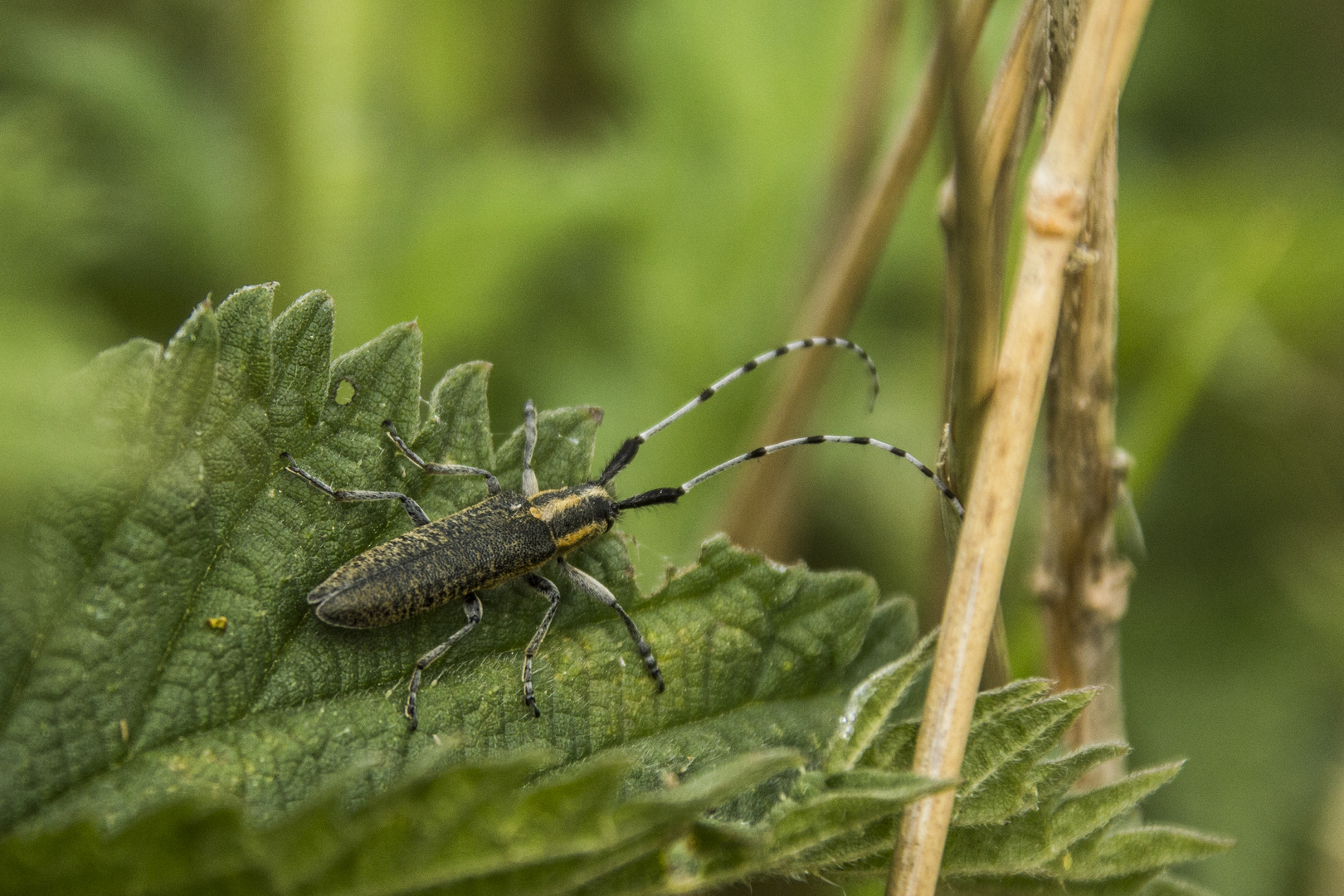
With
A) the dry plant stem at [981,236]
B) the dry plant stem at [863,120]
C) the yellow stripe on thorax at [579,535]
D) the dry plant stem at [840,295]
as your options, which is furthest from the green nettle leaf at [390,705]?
the dry plant stem at [863,120]

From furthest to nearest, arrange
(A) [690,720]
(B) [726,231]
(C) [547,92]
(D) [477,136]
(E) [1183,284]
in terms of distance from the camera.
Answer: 1. (C) [547,92]
2. (D) [477,136]
3. (B) [726,231]
4. (E) [1183,284]
5. (A) [690,720]

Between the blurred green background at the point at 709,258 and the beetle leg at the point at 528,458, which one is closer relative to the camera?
the beetle leg at the point at 528,458

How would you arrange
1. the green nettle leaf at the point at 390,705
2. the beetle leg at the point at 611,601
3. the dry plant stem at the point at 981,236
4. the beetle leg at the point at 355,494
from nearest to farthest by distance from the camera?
1. the green nettle leaf at the point at 390,705
2. the dry plant stem at the point at 981,236
3. the beetle leg at the point at 355,494
4. the beetle leg at the point at 611,601

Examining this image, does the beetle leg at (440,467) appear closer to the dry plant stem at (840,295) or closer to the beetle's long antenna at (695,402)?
the beetle's long antenna at (695,402)

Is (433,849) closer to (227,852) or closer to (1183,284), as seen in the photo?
(227,852)

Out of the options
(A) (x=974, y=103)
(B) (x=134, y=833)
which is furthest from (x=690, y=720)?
(A) (x=974, y=103)

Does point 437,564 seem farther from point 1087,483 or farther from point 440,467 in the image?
point 1087,483

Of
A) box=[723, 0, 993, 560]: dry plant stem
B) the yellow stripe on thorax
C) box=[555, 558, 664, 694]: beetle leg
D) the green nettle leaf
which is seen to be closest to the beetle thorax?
the yellow stripe on thorax
